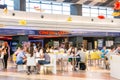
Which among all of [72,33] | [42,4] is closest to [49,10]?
[42,4]

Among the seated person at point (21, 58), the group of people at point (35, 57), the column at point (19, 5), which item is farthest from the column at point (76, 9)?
the seated person at point (21, 58)

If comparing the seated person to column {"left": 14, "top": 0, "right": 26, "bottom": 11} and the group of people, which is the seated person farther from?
column {"left": 14, "top": 0, "right": 26, "bottom": 11}

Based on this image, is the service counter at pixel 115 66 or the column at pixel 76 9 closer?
the service counter at pixel 115 66

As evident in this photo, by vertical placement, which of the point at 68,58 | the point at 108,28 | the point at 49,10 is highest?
the point at 49,10

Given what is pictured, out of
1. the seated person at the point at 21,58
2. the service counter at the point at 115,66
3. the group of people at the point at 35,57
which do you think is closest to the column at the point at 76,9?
the group of people at the point at 35,57

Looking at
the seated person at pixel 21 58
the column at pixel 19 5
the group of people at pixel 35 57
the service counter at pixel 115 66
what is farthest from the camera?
the column at pixel 19 5

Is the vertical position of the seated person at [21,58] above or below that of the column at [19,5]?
below

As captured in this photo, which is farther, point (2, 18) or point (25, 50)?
point (2, 18)

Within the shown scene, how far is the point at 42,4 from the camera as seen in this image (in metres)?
24.6

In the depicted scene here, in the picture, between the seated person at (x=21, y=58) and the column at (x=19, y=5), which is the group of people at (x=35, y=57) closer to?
the seated person at (x=21, y=58)

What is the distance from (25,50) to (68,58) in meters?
2.02

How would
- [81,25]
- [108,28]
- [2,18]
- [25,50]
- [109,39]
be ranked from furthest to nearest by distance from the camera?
[109,39] < [108,28] < [81,25] < [2,18] < [25,50]

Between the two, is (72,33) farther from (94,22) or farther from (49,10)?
(49,10)

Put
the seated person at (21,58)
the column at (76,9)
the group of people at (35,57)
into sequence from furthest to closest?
the column at (76,9) → the seated person at (21,58) → the group of people at (35,57)
